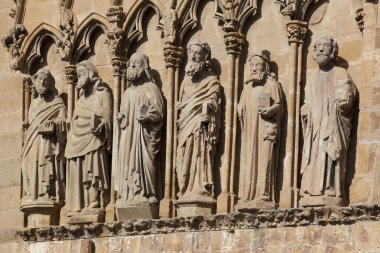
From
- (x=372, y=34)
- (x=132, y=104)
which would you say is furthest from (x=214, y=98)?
(x=372, y=34)

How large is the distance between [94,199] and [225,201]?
72.7 inches

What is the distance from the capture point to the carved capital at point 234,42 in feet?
54.1

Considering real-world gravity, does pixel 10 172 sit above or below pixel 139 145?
below

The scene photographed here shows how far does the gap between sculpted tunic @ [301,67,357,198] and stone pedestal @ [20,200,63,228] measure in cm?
350

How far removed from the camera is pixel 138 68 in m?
17.1

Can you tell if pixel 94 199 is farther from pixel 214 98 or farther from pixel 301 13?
pixel 301 13

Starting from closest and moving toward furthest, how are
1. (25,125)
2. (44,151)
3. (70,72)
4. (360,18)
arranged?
(360,18)
(44,151)
(70,72)
(25,125)

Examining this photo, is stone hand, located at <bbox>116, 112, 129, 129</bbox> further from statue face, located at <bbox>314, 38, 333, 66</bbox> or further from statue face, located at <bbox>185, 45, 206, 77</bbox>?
statue face, located at <bbox>314, 38, 333, 66</bbox>

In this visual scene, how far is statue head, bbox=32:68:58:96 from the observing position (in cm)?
1812

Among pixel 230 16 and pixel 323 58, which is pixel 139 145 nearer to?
pixel 230 16

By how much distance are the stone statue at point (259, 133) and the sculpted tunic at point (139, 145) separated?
108 centimetres

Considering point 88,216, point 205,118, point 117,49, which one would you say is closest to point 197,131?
point 205,118

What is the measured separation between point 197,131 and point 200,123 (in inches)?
3.6

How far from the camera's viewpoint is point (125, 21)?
57.9ft
